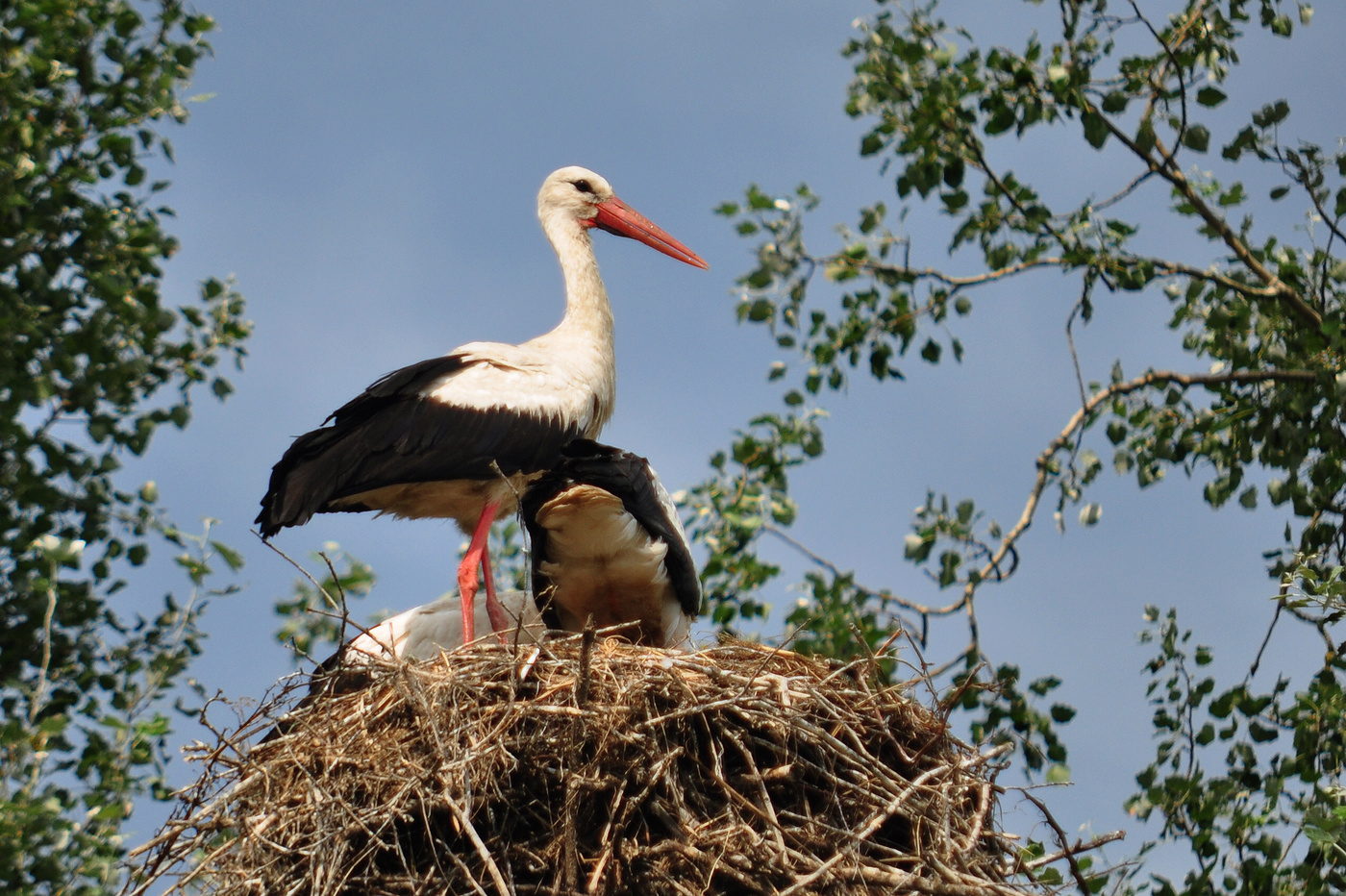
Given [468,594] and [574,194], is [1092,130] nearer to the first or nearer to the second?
[574,194]

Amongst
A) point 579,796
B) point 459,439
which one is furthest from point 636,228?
point 579,796

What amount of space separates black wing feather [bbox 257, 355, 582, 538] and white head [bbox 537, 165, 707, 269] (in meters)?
1.81

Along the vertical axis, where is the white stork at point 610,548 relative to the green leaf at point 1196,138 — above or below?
below

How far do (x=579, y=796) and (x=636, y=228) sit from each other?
14.1ft

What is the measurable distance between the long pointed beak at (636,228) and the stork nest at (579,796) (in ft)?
12.0

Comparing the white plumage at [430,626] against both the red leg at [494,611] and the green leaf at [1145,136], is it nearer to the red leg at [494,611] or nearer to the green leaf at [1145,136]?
the red leg at [494,611]

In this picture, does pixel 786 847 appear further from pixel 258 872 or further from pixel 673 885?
pixel 258 872

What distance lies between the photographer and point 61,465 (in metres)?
7.13

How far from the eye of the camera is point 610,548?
469cm

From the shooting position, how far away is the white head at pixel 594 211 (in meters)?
7.06

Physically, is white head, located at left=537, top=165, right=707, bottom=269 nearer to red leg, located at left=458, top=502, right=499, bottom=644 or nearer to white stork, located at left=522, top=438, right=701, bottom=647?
red leg, located at left=458, top=502, right=499, bottom=644

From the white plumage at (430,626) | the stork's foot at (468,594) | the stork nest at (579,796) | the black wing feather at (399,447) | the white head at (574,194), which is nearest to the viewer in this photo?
the stork nest at (579,796)

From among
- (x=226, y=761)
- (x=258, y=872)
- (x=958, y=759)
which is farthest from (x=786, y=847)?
(x=226, y=761)

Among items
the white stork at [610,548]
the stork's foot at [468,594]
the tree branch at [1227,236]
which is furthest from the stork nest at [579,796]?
the tree branch at [1227,236]
